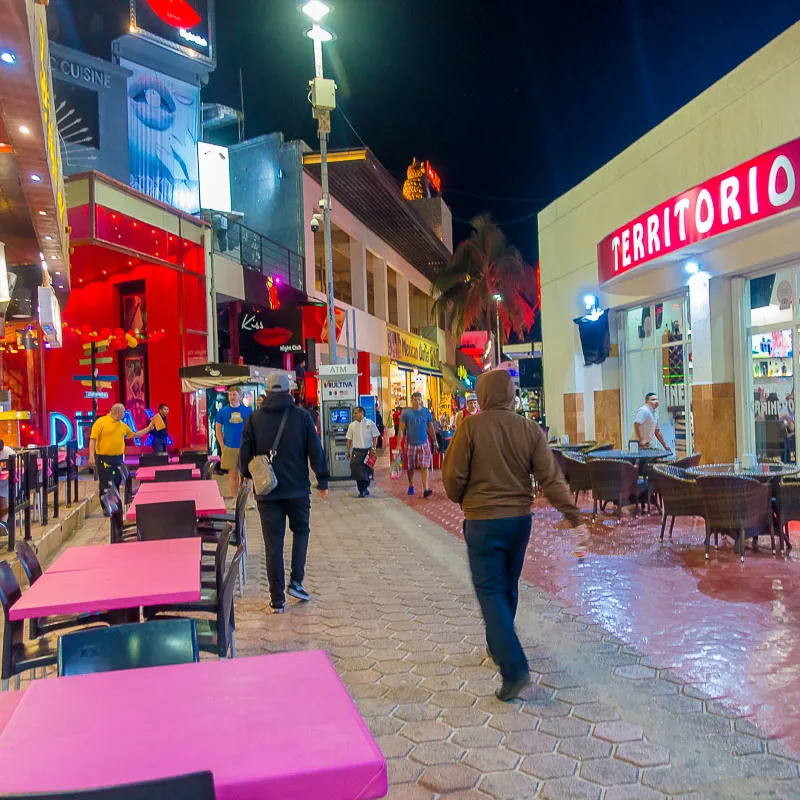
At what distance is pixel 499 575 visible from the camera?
14.1ft

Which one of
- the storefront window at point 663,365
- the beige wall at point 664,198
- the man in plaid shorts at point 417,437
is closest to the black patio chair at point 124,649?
the beige wall at point 664,198

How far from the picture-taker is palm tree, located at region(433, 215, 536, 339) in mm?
35594

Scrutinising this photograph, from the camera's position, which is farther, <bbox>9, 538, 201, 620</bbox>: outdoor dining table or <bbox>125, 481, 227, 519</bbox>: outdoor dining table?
<bbox>125, 481, 227, 519</bbox>: outdoor dining table

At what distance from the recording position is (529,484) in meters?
4.36

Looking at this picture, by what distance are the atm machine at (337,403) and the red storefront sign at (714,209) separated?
6188mm

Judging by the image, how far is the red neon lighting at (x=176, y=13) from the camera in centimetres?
2503

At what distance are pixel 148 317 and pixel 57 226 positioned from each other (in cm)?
979

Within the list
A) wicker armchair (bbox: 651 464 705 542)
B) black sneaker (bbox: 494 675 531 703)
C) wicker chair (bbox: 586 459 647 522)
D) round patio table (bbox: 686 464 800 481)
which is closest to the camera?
black sneaker (bbox: 494 675 531 703)

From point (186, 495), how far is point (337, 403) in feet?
28.8

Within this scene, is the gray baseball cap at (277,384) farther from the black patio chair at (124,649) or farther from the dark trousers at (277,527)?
the black patio chair at (124,649)

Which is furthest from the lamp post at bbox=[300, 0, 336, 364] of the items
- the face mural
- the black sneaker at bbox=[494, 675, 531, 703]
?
the black sneaker at bbox=[494, 675, 531, 703]

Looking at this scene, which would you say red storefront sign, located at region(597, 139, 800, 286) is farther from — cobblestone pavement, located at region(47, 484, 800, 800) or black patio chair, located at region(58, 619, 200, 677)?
black patio chair, located at region(58, 619, 200, 677)

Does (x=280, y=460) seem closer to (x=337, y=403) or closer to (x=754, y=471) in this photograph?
(x=754, y=471)

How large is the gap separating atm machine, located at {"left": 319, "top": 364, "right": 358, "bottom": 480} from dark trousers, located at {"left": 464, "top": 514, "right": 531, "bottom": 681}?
12.0 meters
